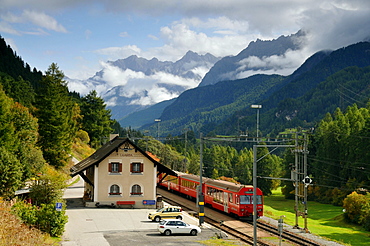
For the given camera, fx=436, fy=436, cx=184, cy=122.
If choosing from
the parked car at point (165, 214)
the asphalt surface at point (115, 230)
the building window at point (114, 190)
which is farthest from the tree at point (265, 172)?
the parked car at point (165, 214)

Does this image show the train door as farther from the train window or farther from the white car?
the white car

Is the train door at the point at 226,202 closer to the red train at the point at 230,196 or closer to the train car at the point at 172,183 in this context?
the red train at the point at 230,196

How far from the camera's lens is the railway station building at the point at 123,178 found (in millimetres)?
50625

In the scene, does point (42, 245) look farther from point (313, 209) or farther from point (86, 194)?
point (313, 209)

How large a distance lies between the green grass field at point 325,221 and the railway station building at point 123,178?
15389 mm

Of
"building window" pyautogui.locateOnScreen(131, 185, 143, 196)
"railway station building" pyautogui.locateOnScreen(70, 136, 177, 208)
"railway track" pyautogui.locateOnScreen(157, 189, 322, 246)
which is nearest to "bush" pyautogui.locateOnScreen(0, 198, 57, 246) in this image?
"railway track" pyautogui.locateOnScreen(157, 189, 322, 246)

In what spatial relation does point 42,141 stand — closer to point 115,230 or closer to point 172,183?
point 172,183

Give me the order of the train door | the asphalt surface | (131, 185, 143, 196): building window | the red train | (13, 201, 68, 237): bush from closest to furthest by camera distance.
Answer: (13, 201, 68, 237): bush < the asphalt surface < the red train < the train door < (131, 185, 143, 196): building window

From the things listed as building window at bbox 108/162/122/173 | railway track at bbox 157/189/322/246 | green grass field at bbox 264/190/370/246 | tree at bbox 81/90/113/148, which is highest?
tree at bbox 81/90/113/148

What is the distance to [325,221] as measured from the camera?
6844cm

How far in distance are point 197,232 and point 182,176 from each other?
29.5 metres

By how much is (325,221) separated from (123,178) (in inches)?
1380

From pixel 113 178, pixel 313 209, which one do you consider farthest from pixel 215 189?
pixel 313 209

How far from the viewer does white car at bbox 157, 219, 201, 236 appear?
3684cm
